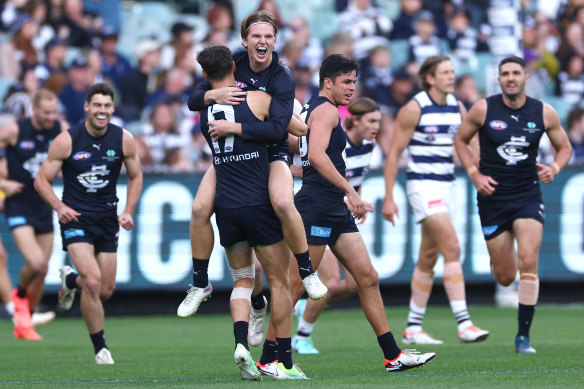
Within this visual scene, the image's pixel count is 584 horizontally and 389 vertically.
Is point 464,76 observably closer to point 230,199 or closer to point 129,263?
point 129,263

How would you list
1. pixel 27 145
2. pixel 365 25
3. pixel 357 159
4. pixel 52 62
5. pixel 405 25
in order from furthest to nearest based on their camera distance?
pixel 405 25
pixel 365 25
pixel 52 62
pixel 27 145
pixel 357 159

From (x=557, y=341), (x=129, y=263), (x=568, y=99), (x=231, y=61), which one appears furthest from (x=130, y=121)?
(x=231, y=61)

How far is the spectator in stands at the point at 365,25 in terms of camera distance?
68.1ft

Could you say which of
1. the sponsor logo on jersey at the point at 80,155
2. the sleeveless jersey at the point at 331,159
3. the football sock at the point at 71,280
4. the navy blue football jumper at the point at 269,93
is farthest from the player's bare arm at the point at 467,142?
the football sock at the point at 71,280

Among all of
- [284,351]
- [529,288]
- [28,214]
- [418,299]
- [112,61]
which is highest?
[112,61]

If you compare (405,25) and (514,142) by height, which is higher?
(405,25)

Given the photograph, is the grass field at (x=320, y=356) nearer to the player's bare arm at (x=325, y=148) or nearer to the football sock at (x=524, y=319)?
the football sock at (x=524, y=319)

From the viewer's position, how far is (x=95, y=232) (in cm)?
1029

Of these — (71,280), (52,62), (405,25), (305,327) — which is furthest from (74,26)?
(305,327)

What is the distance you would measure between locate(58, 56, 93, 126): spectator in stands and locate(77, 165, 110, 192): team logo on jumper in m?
7.83

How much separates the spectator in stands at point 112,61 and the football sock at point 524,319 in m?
11.1

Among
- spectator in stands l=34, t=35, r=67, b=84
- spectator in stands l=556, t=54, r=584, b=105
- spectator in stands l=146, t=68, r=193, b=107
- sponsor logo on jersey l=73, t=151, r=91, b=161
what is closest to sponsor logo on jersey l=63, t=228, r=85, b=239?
sponsor logo on jersey l=73, t=151, r=91, b=161

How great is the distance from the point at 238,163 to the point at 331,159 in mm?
1113

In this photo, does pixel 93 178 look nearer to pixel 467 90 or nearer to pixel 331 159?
pixel 331 159
